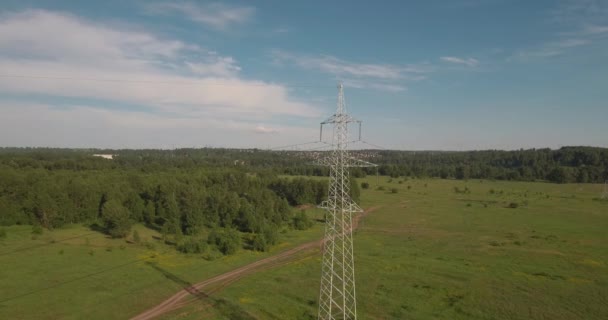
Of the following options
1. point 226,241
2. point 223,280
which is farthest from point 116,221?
point 223,280

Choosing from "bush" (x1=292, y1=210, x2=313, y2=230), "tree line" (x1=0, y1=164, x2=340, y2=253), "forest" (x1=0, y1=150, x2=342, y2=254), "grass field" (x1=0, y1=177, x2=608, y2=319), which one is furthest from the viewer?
"bush" (x1=292, y1=210, x2=313, y2=230)

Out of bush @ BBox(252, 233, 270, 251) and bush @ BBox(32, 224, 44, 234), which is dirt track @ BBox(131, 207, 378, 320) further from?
bush @ BBox(32, 224, 44, 234)

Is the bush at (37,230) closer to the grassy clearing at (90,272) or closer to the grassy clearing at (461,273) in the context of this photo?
the grassy clearing at (90,272)

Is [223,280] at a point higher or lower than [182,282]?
higher

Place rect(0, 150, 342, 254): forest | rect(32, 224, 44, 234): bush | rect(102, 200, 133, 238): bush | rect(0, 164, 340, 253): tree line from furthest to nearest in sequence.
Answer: rect(0, 164, 340, 253): tree line, rect(0, 150, 342, 254): forest, rect(102, 200, 133, 238): bush, rect(32, 224, 44, 234): bush

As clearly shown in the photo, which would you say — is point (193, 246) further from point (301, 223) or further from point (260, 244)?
point (301, 223)

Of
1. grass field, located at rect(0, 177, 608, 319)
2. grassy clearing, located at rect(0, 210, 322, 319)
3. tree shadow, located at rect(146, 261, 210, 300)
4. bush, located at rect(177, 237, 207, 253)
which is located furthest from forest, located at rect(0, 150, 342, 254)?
tree shadow, located at rect(146, 261, 210, 300)
